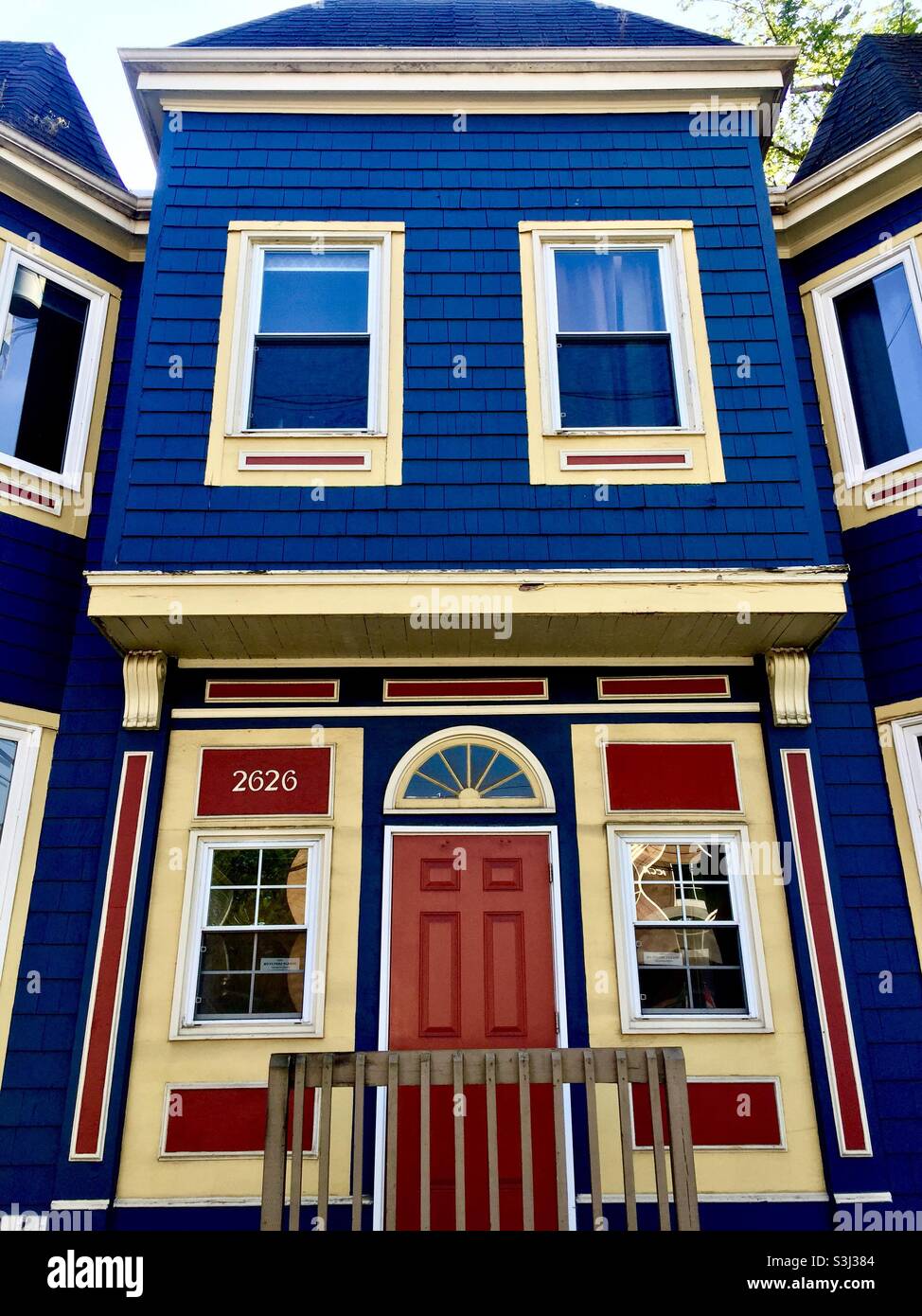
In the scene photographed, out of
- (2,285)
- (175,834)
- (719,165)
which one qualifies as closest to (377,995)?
(175,834)

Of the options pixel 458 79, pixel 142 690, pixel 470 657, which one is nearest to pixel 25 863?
pixel 142 690

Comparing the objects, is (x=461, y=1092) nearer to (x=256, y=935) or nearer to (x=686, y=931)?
(x=256, y=935)

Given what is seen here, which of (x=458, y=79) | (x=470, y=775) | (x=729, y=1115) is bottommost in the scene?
(x=729, y=1115)

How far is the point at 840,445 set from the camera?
7.03 m

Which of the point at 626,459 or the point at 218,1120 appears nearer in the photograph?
the point at 218,1120

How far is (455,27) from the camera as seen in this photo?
844 centimetres

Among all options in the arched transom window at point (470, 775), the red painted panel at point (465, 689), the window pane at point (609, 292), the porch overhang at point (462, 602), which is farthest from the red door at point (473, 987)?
the window pane at point (609, 292)

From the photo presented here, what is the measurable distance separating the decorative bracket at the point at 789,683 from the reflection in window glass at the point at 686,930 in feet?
3.29

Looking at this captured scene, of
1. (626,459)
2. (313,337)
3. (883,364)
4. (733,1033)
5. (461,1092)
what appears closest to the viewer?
(461,1092)

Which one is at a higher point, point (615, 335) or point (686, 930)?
point (615, 335)

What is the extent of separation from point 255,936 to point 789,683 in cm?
384

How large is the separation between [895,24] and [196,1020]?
1449cm

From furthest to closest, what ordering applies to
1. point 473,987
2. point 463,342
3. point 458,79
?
point 458,79 < point 463,342 < point 473,987

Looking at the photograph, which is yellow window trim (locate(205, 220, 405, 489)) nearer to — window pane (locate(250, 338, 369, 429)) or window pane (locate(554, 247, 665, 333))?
window pane (locate(250, 338, 369, 429))
